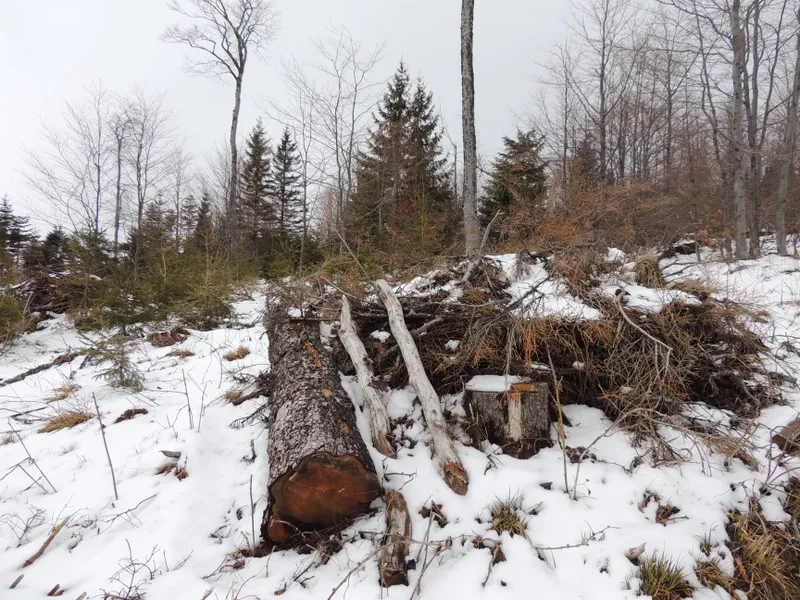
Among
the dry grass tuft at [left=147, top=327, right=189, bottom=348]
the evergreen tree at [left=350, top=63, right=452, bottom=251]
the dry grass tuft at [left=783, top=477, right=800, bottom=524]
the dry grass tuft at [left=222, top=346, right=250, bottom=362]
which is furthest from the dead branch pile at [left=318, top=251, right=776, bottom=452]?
the evergreen tree at [left=350, top=63, right=452, bottom=251]

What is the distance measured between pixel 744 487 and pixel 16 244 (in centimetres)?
3195

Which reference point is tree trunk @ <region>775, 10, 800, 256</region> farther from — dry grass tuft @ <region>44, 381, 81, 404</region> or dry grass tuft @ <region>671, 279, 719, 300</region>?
dry grass tuft @ <region>44, 381, 81, 404</region>

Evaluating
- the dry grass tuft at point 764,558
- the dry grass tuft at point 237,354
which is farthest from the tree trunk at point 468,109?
the dry grass tuft at point 764,558

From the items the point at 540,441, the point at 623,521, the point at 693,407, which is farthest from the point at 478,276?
the point at 623,521

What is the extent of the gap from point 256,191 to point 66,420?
20.9 meters

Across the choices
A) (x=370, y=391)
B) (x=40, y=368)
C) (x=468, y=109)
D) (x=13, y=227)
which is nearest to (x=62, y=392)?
(x=40, y=368)

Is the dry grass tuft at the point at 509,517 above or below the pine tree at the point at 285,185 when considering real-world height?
below

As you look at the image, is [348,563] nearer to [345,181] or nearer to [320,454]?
[320,454]

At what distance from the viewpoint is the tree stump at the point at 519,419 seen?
249cm

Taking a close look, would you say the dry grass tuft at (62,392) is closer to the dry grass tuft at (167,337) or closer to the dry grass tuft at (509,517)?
the dry grass tuft at (167,337)

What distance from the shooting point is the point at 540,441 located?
100 inches

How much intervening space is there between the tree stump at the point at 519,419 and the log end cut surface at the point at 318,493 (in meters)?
1.06

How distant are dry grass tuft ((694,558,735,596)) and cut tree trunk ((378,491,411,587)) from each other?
5.05 ft

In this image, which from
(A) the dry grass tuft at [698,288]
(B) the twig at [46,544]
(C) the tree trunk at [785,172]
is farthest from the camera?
(C) the tree trunk at [785,172]
